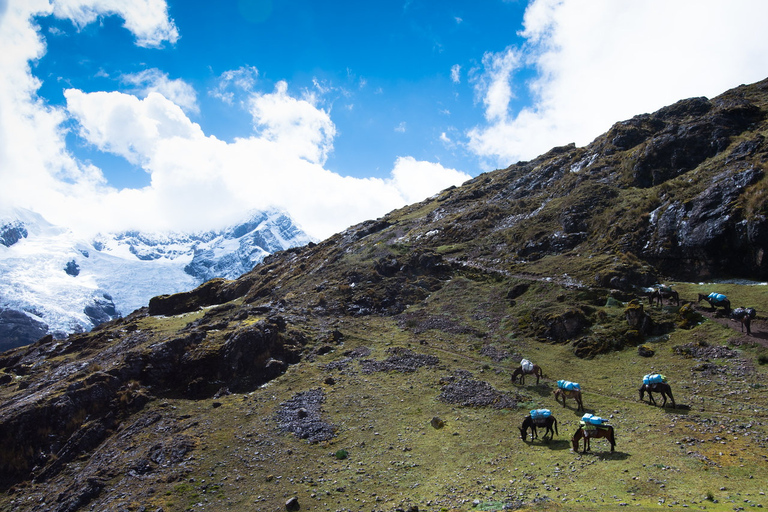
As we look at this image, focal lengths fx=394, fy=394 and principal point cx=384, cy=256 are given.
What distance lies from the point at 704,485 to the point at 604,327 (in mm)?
27724

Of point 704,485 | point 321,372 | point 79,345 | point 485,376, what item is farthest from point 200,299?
point 704,485

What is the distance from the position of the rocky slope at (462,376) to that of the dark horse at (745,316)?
108 cm

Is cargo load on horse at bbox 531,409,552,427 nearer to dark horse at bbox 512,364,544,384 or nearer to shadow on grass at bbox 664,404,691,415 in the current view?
shadow on grass at bbox 664,404,691,415

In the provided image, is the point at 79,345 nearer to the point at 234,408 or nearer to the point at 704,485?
the point at 234,408

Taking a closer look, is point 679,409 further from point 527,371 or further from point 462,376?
point 462,376

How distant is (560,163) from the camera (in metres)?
105

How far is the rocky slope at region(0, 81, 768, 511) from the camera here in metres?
22.5

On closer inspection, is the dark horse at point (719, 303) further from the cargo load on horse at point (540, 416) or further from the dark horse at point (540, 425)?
the cargo load on horse at point (540, 416)

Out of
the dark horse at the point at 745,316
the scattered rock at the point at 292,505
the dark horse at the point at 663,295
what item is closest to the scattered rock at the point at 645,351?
the dark horse at the point at 745,316

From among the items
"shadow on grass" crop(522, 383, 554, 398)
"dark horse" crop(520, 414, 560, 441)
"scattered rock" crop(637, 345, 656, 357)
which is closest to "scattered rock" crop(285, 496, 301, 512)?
"dark horse" crop(520, 414, 560, 441)

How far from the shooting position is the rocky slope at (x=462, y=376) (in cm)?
2250

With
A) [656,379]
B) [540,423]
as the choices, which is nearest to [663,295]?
[656,379]

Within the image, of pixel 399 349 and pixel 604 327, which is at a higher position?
pixel 604 327

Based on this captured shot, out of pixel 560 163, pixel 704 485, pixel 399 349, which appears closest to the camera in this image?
pixel 704 485
